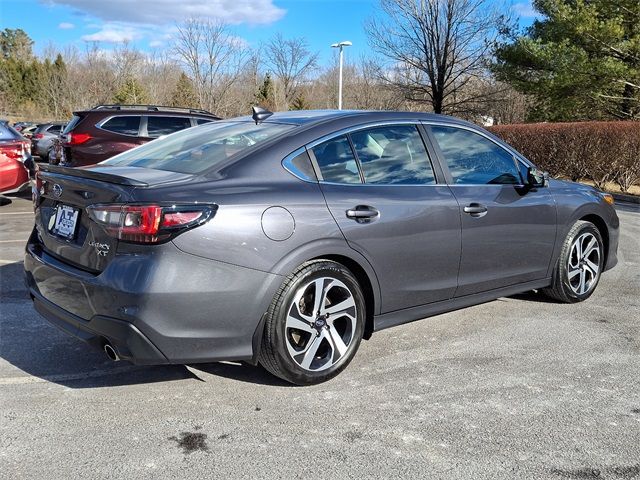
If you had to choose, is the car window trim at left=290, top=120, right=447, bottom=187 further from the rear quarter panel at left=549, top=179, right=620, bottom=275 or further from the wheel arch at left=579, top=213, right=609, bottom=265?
the wheel arch at left=579, top=213, right=609, bottom=265

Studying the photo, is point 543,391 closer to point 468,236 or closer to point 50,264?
point 468,236

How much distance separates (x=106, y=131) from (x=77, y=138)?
483 millimetres

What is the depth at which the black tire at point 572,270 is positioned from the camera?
195 inches

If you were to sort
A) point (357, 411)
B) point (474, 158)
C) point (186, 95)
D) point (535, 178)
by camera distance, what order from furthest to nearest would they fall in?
point (186, 95) → point (535, 178) → point (474, 158) → point (357, 411)

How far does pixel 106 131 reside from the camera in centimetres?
1023

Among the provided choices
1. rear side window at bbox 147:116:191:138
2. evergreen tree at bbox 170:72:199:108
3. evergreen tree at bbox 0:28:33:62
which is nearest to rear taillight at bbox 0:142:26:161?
rear side window at bbox 147:116:191:138

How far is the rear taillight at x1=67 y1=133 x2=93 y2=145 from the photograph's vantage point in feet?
32.9

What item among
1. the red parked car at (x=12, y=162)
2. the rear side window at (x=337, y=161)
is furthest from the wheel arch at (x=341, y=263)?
the red parked car at (x=12, y=162)

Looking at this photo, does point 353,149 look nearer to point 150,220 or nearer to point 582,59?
point 150,220

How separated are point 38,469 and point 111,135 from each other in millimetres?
8423

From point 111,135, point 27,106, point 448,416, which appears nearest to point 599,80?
point 111,135

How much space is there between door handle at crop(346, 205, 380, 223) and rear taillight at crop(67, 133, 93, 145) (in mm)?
7818

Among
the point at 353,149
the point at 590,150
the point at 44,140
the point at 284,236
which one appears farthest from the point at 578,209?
the point at 44,140

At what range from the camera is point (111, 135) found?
10234mm
